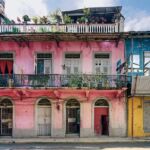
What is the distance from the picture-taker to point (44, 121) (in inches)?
1137

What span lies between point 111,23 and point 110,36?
4.70ft

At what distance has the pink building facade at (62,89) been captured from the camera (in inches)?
1110

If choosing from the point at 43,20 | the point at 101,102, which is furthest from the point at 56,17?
the point at 101,102

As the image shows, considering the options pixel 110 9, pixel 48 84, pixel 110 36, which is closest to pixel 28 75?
pixel 48 84

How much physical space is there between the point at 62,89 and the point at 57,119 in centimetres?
211

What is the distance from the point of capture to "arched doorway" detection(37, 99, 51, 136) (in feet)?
94.5

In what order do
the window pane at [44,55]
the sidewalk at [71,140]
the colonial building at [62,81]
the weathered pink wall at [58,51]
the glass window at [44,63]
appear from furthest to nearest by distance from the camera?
the window pane at [44,55] → the glass window at [44,63] → the weathered pink wall at [58,51] → the colonial building at [62,81] → the sidewalk at [71,140]

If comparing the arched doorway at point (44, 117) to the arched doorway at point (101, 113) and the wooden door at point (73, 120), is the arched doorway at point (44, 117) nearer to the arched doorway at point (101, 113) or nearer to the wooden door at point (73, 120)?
the wooden door at point (73, 120)

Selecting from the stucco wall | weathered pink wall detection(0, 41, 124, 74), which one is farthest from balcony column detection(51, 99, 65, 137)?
the stucco wall

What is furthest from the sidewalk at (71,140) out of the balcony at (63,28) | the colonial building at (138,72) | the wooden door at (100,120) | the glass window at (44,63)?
the balcony at (63,28)

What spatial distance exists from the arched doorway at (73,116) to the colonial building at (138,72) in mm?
3497

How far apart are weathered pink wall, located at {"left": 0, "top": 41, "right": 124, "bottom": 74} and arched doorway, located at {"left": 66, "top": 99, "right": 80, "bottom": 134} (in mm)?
2276

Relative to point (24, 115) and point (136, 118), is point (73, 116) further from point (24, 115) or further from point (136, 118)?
point (136, 118)

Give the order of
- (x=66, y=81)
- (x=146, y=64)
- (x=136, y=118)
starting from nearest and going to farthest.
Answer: (x=66, y=81) < (x=136, y=118) < (x=146, y=64)
